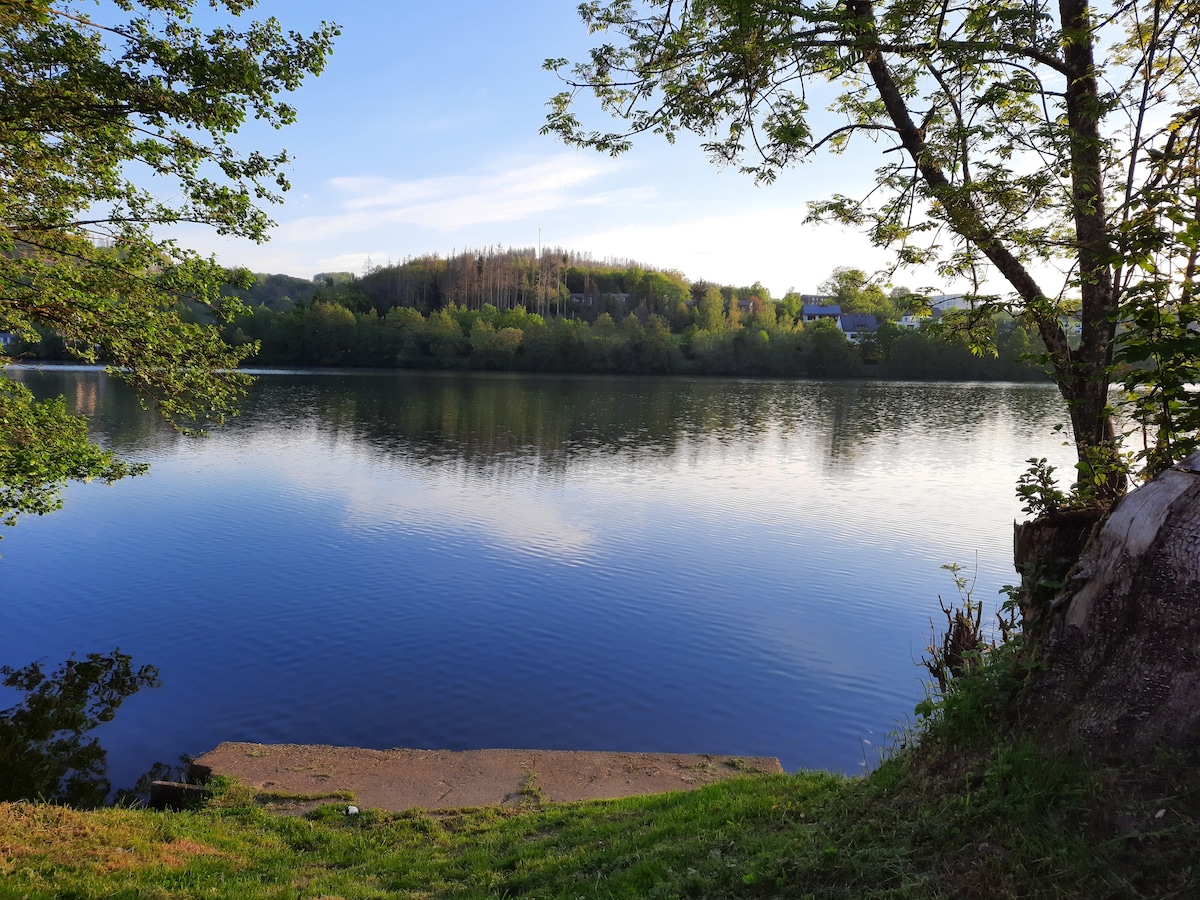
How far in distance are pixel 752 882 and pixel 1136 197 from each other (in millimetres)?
4541

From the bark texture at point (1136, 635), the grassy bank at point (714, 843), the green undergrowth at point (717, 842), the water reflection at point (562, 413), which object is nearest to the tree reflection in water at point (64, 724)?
the green undergrowth at point (717, 842)

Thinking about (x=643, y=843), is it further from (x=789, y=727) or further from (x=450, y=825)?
(x=789, y=727)

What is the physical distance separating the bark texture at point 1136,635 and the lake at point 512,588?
681 centimetres

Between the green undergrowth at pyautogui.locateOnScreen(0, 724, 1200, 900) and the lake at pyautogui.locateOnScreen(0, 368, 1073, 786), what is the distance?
11.0 ft

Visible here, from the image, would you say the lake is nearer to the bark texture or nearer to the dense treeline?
the bark texture

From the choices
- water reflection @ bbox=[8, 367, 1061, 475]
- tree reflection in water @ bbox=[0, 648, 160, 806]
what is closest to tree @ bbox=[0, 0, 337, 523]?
tree reflection in water @ bbox=[0, 648, 160, 806]

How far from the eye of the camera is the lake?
11.6 meters

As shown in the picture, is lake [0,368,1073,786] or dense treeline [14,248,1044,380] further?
dense treeline [14,248,1044,380]

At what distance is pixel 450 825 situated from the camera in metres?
7.63

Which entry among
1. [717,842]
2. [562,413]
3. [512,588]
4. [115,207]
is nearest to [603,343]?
[562,413]

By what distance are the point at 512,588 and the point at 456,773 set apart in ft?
26.1

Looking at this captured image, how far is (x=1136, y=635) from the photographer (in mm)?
3943

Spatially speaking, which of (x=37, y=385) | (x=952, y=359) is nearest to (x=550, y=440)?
(x=37, y=385)

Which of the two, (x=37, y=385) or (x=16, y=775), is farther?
(x=37, y=385)
